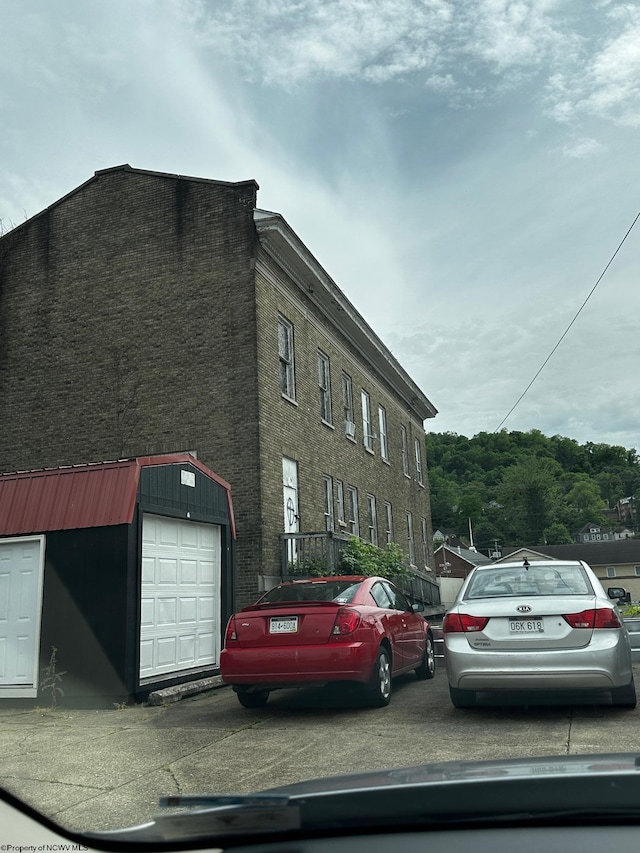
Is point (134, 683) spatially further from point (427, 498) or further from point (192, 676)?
point (427, 498)

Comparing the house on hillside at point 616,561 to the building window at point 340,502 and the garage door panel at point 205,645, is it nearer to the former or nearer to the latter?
the building window at point 340,502

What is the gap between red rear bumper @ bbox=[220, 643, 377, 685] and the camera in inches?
322

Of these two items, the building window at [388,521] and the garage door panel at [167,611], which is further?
the building window at [388,521]

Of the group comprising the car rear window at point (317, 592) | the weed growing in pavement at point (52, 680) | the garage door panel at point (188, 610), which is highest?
the car rear window at point (317, 592)

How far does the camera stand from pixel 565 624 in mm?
7277

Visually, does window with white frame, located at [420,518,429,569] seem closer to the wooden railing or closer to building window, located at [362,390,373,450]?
building window, located at [362,390,373,450]

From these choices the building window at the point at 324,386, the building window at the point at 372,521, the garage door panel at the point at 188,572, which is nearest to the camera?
the garage door panel at the point at 188,572

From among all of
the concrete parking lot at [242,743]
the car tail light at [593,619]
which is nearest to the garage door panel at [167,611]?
the concrete parking lot at [242,743]

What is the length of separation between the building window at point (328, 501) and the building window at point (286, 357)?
278cm

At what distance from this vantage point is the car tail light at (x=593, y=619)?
23.8 ft

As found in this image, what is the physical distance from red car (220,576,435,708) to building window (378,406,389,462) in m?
16.8

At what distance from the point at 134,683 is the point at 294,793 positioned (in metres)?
8.67

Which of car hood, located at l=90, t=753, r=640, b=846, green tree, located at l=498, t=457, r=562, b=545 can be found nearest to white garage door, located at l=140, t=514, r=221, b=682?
car hood, located at l=90, t=753, r=640, b=846

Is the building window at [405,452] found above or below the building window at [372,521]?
above
